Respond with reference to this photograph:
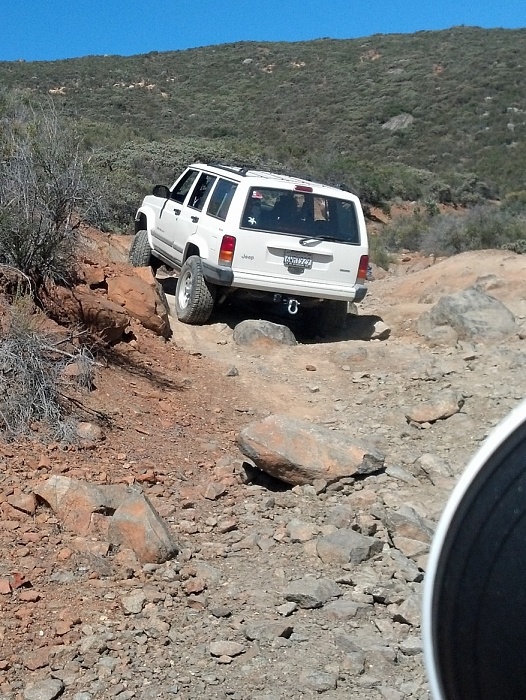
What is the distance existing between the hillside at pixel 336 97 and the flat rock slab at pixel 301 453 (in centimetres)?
2450

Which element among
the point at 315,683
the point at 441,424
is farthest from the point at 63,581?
the point at 441,424

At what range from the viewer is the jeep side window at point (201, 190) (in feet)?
31.7

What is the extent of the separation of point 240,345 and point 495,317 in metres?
2.66

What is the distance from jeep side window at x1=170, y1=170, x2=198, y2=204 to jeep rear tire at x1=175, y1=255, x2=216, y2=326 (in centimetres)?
142

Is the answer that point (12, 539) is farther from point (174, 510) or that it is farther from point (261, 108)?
point (261, 108)

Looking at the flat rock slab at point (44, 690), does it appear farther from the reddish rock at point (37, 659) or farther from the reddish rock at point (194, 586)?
the reddish rock at point (194, 586)

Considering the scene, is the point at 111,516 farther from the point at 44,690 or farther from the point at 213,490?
the point at 44,690

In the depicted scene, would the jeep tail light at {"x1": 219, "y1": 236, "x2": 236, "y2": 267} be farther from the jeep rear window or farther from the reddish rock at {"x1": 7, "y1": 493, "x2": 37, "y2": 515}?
the reddish rock at {"x1": 7, "y1": 493, "x2": 37, "y2": 515}

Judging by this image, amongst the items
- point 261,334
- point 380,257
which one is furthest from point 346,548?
point 380,257

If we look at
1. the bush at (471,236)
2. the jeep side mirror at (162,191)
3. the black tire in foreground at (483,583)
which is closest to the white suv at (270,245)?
the jeep side mirror at (162,191)

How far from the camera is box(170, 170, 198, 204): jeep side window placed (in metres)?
10.4

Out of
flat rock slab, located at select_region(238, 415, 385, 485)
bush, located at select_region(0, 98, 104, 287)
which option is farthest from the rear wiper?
flat rock slab, located at select_region(238, 415, 385, 485)

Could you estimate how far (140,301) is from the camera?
8.11 meters

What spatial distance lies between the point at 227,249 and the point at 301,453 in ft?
12.9
